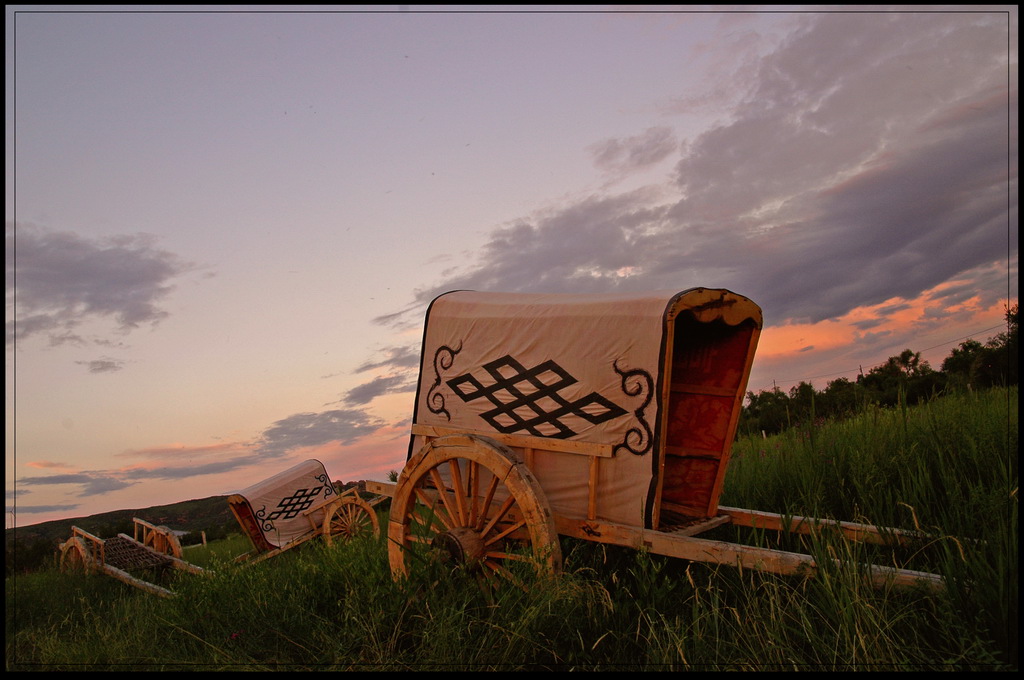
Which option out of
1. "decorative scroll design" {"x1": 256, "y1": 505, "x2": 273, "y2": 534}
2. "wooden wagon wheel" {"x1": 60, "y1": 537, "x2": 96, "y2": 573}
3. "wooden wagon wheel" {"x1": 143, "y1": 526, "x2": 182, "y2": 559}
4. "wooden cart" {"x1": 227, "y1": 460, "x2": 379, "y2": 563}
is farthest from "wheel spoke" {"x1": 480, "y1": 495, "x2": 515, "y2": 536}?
"wooden wagon wheel" {"x1": 143, "y1": 526, "x2": 182, "y2": 559}

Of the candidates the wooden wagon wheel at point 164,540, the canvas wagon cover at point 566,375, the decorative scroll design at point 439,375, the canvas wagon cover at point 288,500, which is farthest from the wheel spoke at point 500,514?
the wooden wagon wheel at point 164,540

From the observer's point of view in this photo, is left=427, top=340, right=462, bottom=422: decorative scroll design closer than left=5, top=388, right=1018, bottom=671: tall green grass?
No

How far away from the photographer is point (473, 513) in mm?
4613

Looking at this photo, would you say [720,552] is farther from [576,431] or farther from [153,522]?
[153,522]

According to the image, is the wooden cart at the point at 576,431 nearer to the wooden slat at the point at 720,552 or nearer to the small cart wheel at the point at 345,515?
the wooden slat at the point at 720,552

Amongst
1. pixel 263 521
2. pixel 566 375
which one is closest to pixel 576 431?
pixel 566 375

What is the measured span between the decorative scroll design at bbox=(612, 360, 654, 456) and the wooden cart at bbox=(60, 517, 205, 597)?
8.22 m

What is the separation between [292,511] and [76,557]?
402 cm

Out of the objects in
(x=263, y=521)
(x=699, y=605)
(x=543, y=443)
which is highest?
(x=543, y=443)

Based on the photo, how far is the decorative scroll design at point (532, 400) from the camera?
4375mm

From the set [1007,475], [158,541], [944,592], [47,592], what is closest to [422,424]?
[944,592]

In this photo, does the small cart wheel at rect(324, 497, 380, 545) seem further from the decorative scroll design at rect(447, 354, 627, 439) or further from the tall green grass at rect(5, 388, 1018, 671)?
the decorative scroll design at rect(447, 354, 627, 439)

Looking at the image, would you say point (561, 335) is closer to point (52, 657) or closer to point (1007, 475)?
point (1007, 475)

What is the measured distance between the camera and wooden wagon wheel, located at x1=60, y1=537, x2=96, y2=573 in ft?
35.1
